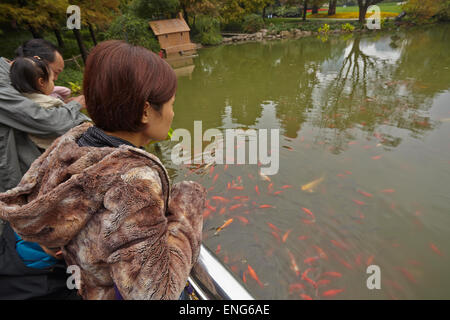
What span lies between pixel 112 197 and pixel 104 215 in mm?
78

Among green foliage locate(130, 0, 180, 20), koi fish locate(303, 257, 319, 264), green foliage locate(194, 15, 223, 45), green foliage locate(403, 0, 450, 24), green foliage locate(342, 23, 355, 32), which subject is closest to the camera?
koi fish locate(303, 257, 319, 264)

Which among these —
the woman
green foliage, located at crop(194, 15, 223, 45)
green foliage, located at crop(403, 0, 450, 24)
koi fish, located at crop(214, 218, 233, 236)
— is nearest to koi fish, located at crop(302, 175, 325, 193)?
koi fish, located at crop(214, 218, 233, 236)

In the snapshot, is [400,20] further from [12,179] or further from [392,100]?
[12,179]

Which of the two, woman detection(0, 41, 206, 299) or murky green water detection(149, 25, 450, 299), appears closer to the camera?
woman detection(0, 41, 206, 299)

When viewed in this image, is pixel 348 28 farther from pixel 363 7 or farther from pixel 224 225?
pixel 224 225

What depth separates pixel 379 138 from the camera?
5863 millimetres

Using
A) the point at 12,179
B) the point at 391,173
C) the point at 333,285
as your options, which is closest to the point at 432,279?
the point at 333,285

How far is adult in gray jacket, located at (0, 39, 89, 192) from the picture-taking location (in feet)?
5.72

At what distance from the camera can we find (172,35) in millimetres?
19312

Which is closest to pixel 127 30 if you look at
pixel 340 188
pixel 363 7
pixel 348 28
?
pixel 340 188

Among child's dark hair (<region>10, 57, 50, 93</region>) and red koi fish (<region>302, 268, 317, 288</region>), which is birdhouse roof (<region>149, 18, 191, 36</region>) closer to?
child's dark hair (<region>10, 57, 50, 93</region>)

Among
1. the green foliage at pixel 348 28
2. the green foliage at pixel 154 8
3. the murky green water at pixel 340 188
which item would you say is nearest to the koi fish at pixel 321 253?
the murky green water at pixel 340 188

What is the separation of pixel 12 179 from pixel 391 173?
5.58m

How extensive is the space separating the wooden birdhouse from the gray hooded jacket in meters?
19.2
